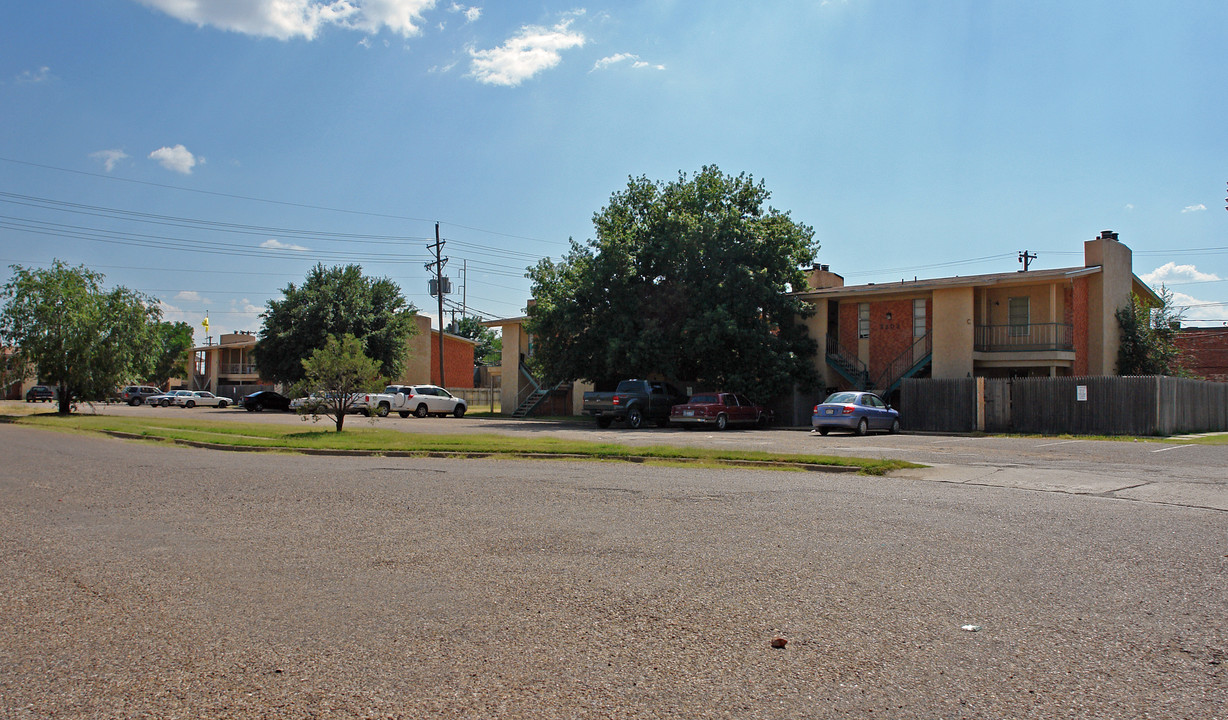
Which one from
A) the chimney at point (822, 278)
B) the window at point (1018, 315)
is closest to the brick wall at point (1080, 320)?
the window at point (1018, 315)

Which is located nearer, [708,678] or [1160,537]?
[708,678]

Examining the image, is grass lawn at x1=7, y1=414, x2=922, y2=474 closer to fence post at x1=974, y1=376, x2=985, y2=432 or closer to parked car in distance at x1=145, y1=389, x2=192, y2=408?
fence post at x1=974, y1=376, x2=985, y2=432

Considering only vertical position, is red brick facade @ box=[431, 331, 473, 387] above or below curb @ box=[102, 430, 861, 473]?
above

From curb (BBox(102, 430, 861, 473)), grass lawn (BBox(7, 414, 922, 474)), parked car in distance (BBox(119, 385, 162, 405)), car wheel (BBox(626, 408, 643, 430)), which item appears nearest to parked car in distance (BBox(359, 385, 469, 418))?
car wheel (BBox(626, 408, 643, 430))

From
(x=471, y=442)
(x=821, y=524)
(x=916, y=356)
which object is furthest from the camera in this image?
(x=916, y=356)

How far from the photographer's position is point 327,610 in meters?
5.07

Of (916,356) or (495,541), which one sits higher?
(916,356)

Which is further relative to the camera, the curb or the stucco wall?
the stucco wall

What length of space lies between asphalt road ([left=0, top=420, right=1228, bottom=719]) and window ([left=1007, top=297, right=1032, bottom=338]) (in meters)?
23.7

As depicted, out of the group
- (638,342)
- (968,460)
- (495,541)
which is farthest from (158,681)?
(638,342)

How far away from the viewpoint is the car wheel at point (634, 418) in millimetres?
31578

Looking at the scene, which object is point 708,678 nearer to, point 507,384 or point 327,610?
point 327,610

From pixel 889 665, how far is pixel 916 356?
30.4 metres

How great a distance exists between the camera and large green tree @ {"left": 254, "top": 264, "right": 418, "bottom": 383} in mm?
52031
